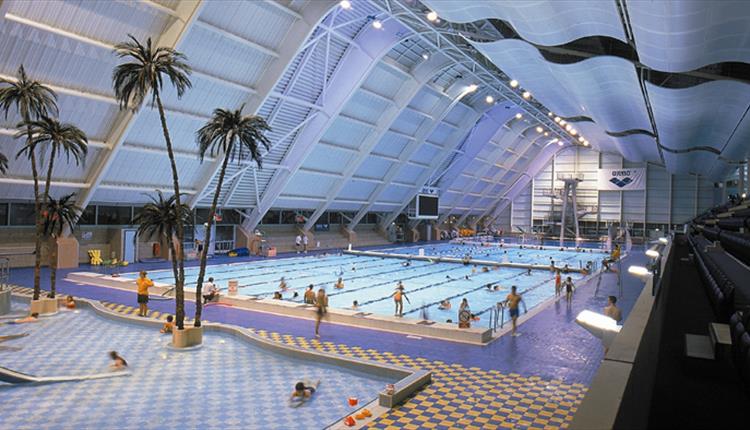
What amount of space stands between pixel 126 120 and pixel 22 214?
824 centimetres

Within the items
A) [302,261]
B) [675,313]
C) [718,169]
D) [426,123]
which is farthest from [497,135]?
[675,313]

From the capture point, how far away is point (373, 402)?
830 cm

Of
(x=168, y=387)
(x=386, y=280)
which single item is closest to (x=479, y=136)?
(x=386, y=280)

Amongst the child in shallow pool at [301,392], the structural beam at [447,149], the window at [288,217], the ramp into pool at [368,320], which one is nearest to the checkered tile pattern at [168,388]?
the child in shallow pool at [301,392]

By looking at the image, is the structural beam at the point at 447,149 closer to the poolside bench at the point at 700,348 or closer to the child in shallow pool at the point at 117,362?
the child in shallow pool at the point at 117,362

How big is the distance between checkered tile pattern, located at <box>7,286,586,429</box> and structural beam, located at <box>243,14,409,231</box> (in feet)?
65.7

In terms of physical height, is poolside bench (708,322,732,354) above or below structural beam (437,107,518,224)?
below

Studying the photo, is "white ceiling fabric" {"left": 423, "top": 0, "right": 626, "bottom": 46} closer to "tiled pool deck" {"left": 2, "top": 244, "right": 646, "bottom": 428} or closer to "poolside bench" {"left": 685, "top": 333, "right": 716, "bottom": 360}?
"tiled pool deck" {"left": 2, "top": 244, "right": 646, "bottom": 428}

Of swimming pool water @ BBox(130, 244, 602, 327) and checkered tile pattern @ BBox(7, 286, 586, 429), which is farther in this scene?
swimming pool water @ BBox(130, 244, 602, 327)

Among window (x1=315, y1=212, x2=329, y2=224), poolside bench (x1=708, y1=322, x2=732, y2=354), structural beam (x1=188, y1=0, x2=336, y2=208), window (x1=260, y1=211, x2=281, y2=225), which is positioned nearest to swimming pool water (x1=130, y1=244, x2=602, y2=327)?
window (x1=260, y1=211, x2=281, y2=225)

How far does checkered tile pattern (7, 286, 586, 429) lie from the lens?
7.42m

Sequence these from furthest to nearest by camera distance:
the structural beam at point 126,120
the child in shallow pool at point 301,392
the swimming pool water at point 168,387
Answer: the structural beam at point 126,120, the child in shallow pool at point 301,392, the swimming pool water at point 168,387

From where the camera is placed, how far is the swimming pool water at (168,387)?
7.81 metres

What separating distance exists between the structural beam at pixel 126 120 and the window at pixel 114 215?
12.0 feet
